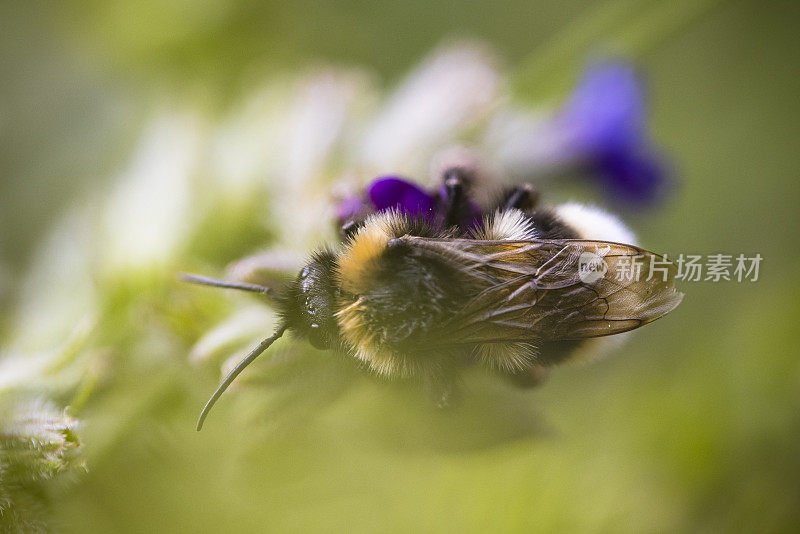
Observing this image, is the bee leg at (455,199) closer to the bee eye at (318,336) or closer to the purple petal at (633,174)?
the bee eye at (318,336)

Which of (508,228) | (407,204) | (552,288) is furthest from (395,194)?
(552,288)

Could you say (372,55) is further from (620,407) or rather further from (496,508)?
(496,508)

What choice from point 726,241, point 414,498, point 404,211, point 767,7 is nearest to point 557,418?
point 414,498

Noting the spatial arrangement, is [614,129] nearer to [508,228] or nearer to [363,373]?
[508,228]

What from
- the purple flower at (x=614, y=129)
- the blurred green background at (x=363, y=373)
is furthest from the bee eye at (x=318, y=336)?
the purple flower at (x=614, y=129)

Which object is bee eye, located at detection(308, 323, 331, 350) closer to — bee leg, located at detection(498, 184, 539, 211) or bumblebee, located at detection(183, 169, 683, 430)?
bumblebee, located at detection(183, 169, 683, 430)

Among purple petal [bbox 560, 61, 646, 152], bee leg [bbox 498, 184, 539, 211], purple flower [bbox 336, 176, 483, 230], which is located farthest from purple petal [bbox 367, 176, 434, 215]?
purple petal [bbox 560, 61, 646, 152]
